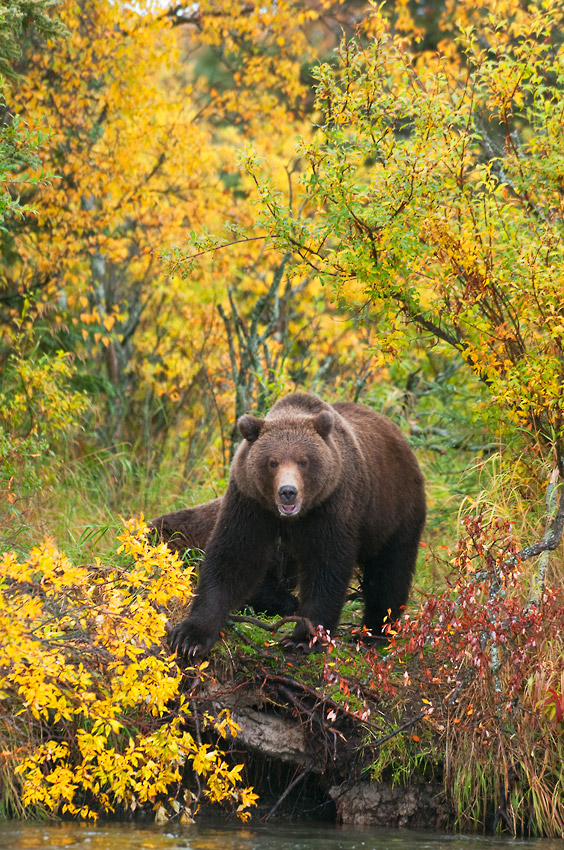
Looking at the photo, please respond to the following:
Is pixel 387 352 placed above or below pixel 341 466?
above

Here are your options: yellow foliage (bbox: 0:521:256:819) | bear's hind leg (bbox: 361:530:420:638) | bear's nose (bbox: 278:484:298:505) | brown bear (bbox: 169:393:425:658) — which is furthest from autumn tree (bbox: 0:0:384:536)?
yellow foliage (bbox: 0:521:256:819)

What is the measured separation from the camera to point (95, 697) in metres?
5.18

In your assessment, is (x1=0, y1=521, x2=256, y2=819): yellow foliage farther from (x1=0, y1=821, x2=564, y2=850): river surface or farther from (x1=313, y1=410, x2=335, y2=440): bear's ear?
(x1=313, y1=410, x2=335, y2=440): bear's ear

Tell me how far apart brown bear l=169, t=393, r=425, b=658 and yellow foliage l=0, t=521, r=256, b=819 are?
644 millimetres

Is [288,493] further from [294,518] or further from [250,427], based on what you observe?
[250,427]

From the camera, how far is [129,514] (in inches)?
360

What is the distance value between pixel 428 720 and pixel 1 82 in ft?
16.2

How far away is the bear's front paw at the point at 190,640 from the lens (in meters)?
6.02

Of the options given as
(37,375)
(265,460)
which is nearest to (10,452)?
(37,375)

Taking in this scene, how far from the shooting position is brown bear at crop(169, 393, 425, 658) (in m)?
6.22

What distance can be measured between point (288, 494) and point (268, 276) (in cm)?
870

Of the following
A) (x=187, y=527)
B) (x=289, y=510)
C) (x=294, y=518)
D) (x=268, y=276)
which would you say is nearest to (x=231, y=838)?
(x=289, y=510)

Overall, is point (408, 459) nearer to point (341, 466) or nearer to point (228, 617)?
point (341, 466)

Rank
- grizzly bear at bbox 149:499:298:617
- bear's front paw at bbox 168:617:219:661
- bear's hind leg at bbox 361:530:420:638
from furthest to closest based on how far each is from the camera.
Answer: grizzly bear at bbox 149:499:298:617
bear's hind leg at bbox 361:530:420:638
bear's front paw at bbox 168:617:219:661
